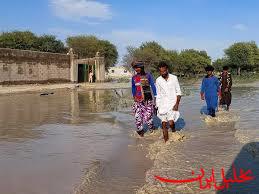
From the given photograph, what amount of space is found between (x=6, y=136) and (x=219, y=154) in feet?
15.9

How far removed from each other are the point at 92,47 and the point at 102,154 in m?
60.3

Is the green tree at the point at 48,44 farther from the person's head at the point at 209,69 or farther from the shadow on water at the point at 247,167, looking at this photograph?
the shadow on water at the point at 247,167

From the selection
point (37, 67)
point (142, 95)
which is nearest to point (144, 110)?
point (142, 95)

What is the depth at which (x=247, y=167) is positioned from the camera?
19.0 ft

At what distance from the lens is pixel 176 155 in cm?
673

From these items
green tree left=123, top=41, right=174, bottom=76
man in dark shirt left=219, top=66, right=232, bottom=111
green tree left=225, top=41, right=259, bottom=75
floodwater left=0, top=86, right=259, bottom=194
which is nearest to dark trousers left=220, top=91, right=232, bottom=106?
man in dark shirt left=219, top=66, right=232, bottom=111

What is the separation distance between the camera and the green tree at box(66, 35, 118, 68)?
66.2 m

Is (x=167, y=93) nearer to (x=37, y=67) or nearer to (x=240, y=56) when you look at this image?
(x=37, y=67)

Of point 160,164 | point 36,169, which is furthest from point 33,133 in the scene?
point 160,164

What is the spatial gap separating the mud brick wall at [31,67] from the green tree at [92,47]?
23734mm

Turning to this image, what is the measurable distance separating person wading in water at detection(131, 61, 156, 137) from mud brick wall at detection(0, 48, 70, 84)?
84.5 feet

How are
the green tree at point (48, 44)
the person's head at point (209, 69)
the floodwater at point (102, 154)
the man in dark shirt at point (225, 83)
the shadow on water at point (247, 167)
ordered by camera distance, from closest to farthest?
the shadow on water at point (247, 167) < the floodwater at point (102, 154) < the person's head at point (209, 69) < the man in dark shirt at point (225, 83) < the green tree at point (48, 44)

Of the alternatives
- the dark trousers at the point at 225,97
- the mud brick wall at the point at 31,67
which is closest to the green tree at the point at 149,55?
the mud brick wall at the point at 31,67

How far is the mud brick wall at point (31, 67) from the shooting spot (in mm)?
33069
